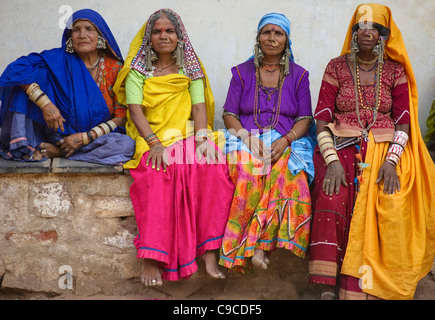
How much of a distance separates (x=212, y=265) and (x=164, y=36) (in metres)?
1.83

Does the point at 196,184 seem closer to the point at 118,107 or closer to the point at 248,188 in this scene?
the point at 248,188

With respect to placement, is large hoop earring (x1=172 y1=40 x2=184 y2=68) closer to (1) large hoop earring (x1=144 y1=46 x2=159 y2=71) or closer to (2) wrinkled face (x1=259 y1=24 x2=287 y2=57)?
(1) large hoop earring (x1=144 y1=46 x2=159 y2=71)

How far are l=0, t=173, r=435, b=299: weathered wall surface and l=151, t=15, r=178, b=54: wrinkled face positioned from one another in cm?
108

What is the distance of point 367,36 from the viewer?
15.6ft

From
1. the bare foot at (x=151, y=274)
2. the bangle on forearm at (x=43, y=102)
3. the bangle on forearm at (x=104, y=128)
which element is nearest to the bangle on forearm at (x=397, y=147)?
the bare foot at (x=151, y=274)

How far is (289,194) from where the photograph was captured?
4.58 meters

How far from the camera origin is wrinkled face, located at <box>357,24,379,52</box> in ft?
15.6

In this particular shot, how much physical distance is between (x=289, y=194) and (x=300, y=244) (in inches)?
14.5

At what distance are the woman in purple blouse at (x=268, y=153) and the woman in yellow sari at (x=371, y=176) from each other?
0.16 meters

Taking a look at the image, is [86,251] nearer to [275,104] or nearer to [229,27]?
[275,104]

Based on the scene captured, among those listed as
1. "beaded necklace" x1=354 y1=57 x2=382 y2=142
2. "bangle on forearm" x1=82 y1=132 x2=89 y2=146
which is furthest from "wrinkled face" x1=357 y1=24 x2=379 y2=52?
"bangle on forearm" x1=82 y1=132 x2=89 y2=146

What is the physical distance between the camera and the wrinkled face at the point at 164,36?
498 centimetres

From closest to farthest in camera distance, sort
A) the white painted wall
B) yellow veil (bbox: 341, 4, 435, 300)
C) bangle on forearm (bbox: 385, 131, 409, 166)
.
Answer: yellow veil (bbox: 341, 4, 435, 300)
bangle on forearm (bbox: 385, 131, 409, 166)
the white painted wall

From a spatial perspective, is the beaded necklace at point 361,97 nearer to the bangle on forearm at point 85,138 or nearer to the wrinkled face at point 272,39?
the wrinkled face at point 272,39
